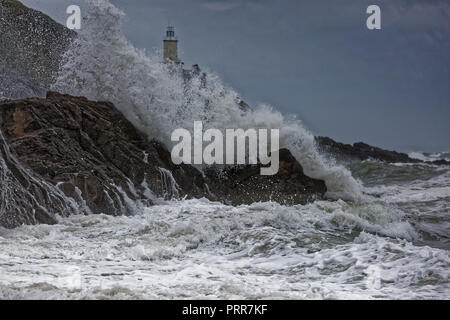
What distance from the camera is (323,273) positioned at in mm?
5723

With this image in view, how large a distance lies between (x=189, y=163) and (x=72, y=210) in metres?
2.98

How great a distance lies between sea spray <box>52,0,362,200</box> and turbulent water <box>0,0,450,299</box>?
0.07 ft

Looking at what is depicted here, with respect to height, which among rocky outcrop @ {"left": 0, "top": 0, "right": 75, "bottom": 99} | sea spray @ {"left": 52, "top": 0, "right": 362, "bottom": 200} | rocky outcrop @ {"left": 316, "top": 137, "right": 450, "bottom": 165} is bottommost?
rocky outcrop @ {"left": 316, "top": 137, "right": 450, "bottom": 165}

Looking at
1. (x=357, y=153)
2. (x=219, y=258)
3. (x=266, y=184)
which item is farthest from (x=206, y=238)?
(x=357, y=153)

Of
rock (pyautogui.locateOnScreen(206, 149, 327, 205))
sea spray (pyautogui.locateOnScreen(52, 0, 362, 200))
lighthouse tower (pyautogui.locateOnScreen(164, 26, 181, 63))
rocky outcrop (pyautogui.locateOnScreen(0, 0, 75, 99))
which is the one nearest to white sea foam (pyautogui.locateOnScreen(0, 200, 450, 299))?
rock (pyautogui.locateOnScreen(206, 149, 327, 205))

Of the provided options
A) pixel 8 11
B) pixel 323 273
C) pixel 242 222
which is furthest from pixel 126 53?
pixel 8 11

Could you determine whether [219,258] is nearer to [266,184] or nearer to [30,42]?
[266,184]

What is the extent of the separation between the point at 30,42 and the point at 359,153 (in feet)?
59.8

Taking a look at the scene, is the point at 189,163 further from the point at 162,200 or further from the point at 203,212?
the point at 203,212

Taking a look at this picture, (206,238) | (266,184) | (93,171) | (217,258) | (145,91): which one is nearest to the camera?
(217,258)

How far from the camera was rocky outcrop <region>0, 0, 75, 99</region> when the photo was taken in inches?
1131

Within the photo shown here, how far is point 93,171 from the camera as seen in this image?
8.91 metres

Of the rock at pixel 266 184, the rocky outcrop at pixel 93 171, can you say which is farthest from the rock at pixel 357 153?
the rocky outcrop at pixel 93 171

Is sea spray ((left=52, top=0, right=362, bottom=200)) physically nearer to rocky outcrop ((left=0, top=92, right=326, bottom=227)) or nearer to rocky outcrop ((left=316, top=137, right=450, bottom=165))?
rocky outcrop ((left=0, top=92, right=326, bottom=227))
